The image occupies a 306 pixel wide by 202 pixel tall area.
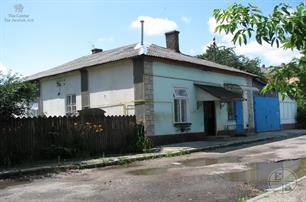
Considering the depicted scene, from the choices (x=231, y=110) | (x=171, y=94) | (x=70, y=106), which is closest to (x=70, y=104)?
(x=70, y=106)

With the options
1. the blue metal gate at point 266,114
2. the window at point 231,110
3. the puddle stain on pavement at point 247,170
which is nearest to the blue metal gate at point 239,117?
the window at point 231,110

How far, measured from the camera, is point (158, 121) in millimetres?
19594

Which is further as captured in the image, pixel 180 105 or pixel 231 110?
pixel 231 110

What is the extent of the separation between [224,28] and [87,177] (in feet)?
26.6

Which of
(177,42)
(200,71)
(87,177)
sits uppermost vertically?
(177,42)

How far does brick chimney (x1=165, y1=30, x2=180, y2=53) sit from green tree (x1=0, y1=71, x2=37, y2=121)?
13637 millimetres

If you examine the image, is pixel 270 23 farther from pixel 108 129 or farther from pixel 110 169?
pixel 108 129

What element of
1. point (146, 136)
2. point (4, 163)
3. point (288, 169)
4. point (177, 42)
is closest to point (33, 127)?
point (4, 163)

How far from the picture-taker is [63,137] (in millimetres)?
15328

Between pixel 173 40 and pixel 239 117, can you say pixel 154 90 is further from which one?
pixel 239 117

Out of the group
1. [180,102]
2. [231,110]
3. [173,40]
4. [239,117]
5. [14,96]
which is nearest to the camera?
[14,96]

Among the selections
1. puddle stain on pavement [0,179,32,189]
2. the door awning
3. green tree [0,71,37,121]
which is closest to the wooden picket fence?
green tree [0,71,37,121]

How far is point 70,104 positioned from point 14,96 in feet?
34.4

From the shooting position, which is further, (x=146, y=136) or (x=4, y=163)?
(x=146, y=136)
